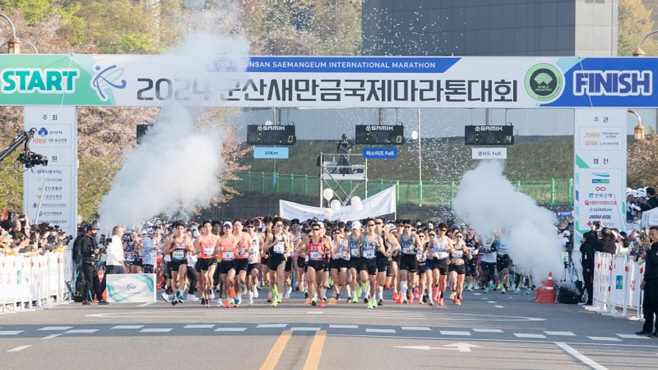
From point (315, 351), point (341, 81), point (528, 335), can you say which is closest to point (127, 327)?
point (315, 351)

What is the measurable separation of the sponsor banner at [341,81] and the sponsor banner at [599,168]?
46 centimetres

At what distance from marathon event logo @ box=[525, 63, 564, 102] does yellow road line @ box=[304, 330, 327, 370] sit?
53.5ft

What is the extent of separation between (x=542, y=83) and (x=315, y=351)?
19.5 metres

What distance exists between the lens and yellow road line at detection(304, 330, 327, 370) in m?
15.7

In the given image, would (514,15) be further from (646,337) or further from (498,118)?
(646,337)

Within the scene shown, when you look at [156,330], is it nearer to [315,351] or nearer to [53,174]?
[315,351]

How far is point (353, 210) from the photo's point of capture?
4647 cm

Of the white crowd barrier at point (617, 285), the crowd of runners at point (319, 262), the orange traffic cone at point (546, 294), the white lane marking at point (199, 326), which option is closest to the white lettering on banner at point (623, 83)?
the orange traffic cone at point (546, 294)

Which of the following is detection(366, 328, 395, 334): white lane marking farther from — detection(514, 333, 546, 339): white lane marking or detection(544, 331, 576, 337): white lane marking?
detection(544, 331, 576, 337): white lane marking

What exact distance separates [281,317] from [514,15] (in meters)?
48.3

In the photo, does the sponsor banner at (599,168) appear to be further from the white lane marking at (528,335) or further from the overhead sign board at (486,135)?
the white lane marking at (528,335)

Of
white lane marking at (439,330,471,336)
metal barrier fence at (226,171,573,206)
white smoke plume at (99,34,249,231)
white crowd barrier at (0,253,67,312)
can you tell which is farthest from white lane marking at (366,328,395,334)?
metal barrier fence at (226,171,573,206)

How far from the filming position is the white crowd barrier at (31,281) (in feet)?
87.9

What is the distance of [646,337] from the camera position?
2220 cm
